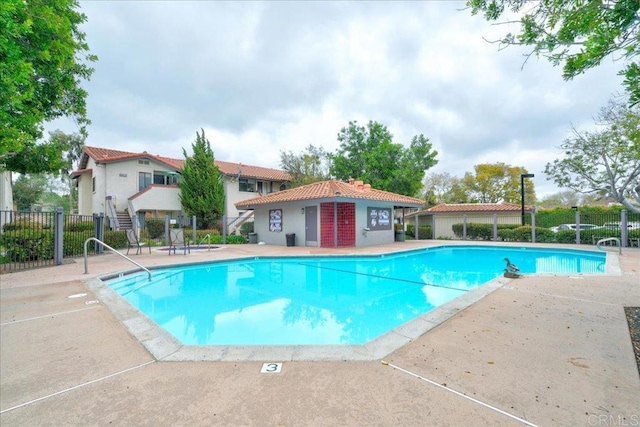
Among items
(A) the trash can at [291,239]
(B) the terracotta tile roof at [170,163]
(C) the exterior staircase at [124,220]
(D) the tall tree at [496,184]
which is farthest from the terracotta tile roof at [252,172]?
(D) the tall tree at [496,184]

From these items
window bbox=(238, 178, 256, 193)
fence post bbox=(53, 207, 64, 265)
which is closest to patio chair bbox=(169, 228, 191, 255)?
fence post bbox=(53, 207, 64, 265)

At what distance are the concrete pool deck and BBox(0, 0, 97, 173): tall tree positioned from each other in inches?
157

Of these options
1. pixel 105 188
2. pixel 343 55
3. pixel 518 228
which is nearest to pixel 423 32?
pixel 343 55

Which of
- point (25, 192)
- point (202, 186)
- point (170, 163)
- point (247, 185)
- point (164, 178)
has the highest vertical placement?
point (170, 163)

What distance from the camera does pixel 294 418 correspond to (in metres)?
2.04

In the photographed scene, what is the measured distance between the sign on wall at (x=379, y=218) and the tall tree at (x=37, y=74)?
13792 mm

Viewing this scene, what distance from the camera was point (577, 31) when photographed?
3680 mm

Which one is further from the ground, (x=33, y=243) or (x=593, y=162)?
(x=593, y=162)

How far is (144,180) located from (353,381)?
76.3 feet

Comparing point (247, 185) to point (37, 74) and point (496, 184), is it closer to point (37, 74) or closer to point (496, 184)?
point (37, 74)

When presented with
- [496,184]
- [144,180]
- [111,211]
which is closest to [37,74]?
[111,211]

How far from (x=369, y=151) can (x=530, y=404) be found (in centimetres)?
2565

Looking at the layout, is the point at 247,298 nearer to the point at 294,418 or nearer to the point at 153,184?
the point at 294,418

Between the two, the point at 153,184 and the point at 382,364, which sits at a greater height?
the point at 153,184
